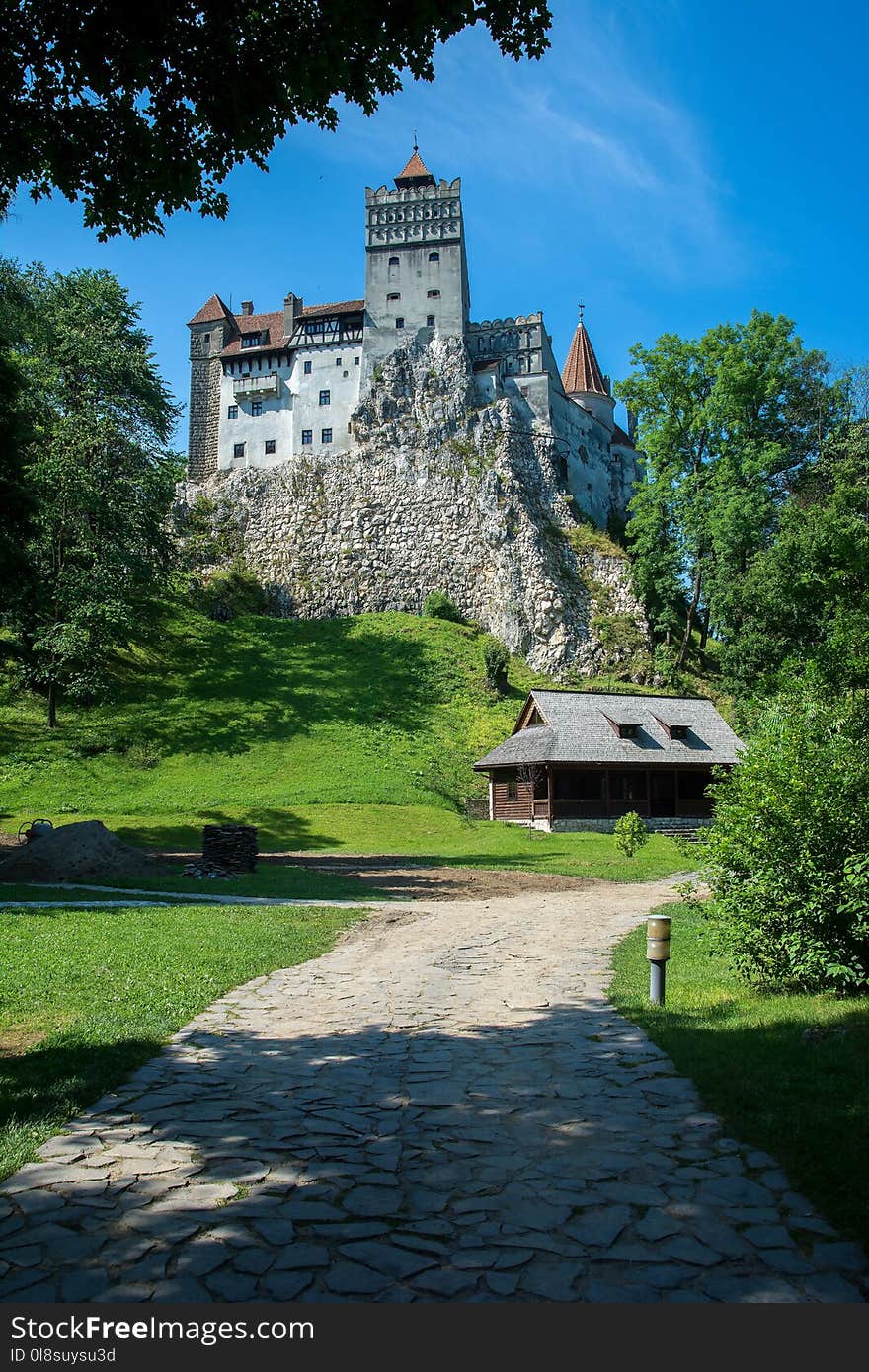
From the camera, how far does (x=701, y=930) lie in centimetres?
959

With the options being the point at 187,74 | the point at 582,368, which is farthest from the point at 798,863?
the point at 582,368

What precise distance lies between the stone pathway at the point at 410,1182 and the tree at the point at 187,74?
22.1 feet

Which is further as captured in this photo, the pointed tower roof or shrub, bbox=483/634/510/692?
the pointed tower roof

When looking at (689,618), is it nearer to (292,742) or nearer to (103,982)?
(292,742)

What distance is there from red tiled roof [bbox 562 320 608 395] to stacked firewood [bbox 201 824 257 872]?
72828 mm

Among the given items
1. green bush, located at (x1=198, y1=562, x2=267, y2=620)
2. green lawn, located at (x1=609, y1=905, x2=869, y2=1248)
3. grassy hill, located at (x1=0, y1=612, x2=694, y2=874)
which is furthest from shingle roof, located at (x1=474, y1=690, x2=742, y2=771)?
green bush, located at (x1=198, y1=562, x2=267, y2=620)

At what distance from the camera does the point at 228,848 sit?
68.5ft

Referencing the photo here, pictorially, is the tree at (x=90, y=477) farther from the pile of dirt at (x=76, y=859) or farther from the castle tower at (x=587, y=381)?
the castle tower at (x=587, y=381)

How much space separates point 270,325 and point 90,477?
44.4 meters

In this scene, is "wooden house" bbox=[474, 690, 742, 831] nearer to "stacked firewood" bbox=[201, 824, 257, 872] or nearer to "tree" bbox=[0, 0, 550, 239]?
"stacked firewood" bbox=[201, 824, 257, 872]

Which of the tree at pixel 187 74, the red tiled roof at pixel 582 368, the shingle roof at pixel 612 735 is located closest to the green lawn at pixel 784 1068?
the tree at pixel 187 74

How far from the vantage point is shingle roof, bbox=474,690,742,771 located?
124 ft

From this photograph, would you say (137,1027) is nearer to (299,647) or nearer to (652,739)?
(652,739)

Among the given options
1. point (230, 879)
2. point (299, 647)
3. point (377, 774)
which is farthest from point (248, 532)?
point (230, 879)
